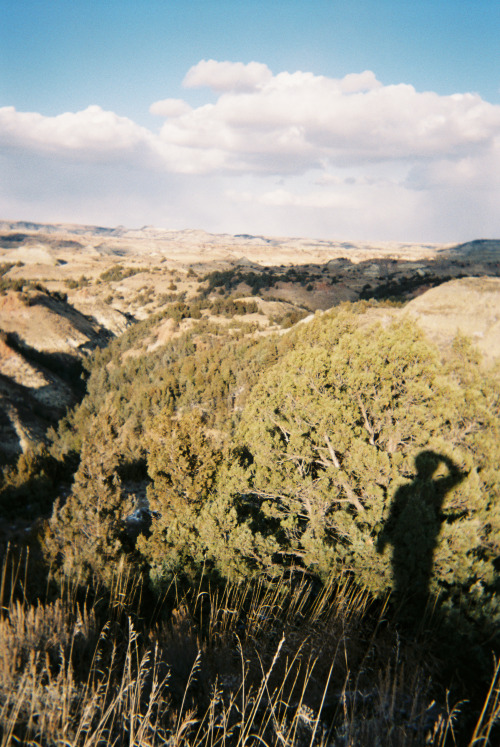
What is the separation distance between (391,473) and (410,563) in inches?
77.2

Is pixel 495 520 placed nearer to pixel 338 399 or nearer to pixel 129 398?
pixel 338 399

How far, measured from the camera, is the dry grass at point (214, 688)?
8.95 feet

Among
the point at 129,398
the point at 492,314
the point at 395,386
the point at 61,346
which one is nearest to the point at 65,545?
the point at 395,386

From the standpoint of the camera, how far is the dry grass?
273cm

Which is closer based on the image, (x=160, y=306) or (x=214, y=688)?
(x=214, y=688)

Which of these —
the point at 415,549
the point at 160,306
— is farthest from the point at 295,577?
the point at 160,306

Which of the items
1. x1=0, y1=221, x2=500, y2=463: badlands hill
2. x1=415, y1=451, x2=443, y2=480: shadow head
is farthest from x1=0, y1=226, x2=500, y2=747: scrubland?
x1=0, y1=221, x2=500, y2=463: badlands hill

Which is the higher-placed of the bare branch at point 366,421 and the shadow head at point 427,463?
the bare branch at point 366,421

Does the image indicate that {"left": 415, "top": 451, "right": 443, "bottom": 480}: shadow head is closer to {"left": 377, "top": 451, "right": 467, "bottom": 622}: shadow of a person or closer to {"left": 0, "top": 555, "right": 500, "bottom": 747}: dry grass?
{"left": 377, "top": 451, "right": 467, "bottom": 622}: shadow of a person

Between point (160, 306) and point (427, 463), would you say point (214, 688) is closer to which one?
point (427, 463)

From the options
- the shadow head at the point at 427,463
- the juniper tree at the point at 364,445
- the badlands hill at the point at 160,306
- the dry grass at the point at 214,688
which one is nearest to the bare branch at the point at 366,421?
the juniper tree at the point at 364,445

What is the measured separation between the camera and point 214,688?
9.53 feet

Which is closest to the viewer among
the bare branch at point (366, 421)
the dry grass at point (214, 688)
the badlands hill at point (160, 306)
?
the dry grass at point (214, 688)

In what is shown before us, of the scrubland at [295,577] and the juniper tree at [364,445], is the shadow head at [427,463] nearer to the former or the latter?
the scrubland at [295,577]
